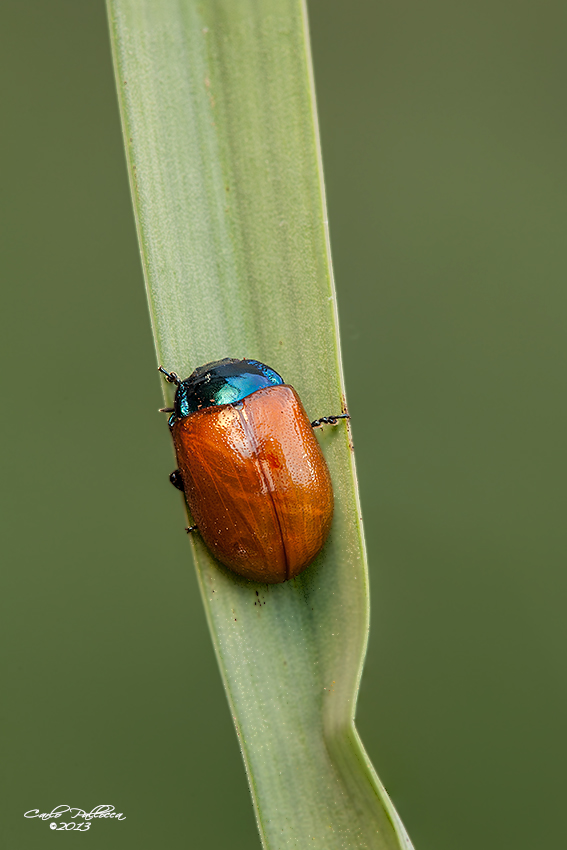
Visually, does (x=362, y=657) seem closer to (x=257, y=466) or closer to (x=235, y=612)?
(x=235, y=612)

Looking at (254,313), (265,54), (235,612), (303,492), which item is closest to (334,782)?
(235,612)

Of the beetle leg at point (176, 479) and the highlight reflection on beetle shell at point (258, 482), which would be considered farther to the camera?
the beetle leg at point (176, 479)

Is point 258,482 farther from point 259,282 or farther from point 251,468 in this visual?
point 259,282

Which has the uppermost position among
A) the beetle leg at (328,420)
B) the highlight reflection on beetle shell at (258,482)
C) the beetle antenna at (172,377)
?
the beetle antenna at (172,377)

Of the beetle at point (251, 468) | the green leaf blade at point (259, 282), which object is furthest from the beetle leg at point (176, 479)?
the green leaf blade at point (259, 282)

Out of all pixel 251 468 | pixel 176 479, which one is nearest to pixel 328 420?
pixel 251 468

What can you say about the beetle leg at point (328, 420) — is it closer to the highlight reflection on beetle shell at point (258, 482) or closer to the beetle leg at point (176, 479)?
the highlight reflection on beetle shell at point (258, 482)

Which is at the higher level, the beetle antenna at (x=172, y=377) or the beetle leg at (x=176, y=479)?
the beetle antenna at (x=172, y=377)
